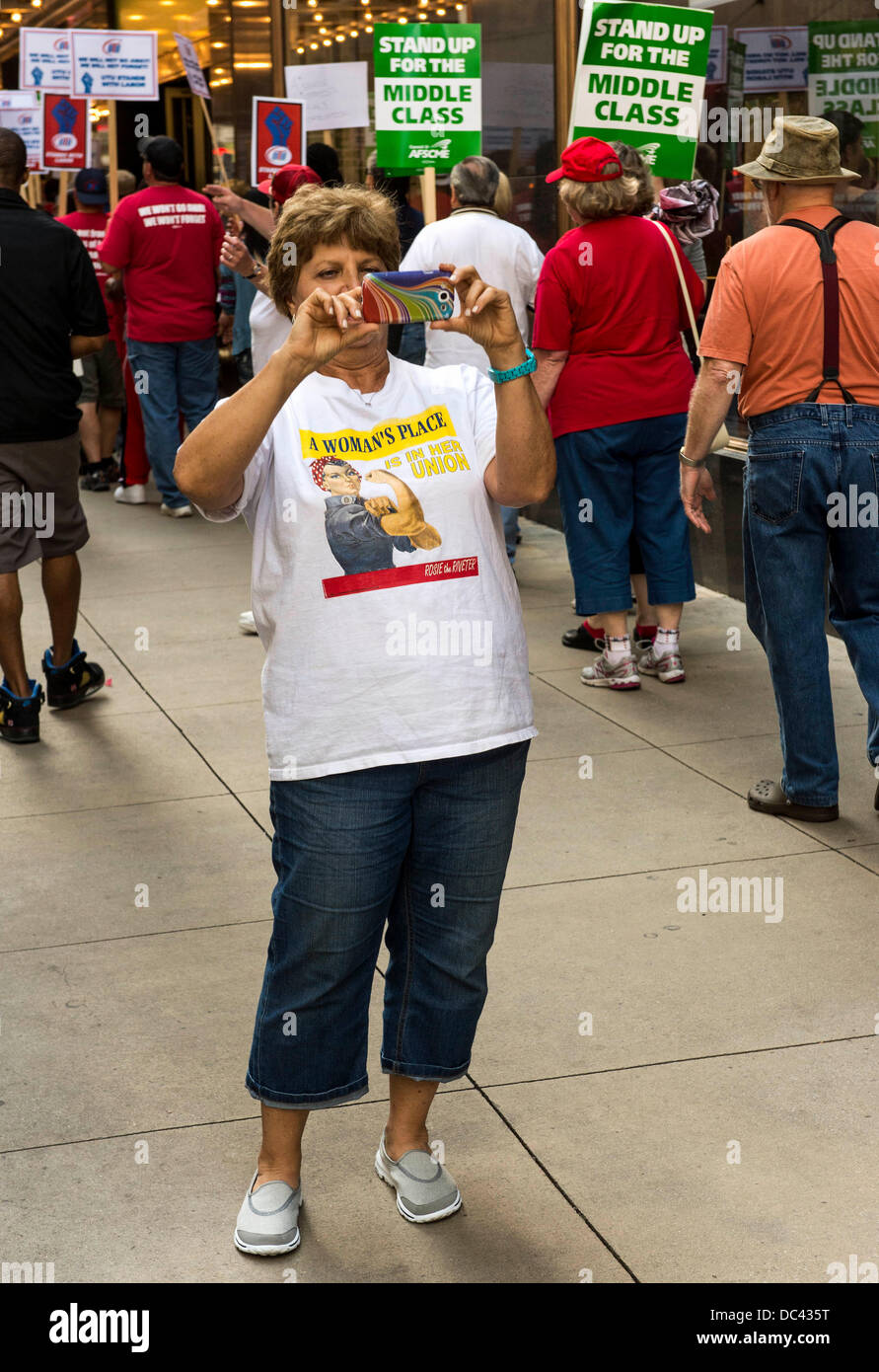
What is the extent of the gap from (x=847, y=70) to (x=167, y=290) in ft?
16.7

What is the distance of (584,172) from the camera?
6492 millimetres

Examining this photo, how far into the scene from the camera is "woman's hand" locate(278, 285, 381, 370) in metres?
2.64

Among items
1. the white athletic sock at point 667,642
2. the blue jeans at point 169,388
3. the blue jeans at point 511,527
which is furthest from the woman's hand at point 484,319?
the blue jeans at point 169,388

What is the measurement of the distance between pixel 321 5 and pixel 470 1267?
13705 millimetres

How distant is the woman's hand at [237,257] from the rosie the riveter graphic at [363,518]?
9.04ft

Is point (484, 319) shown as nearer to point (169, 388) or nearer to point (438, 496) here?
point (438, 496)

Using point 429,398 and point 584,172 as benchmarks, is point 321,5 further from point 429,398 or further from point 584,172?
point 429,398

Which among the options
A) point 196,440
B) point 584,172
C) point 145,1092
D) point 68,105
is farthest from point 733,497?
point 68,105

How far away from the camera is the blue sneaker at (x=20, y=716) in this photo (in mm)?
6574

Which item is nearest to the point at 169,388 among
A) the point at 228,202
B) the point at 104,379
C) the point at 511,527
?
the point at 104,379

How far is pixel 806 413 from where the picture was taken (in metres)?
5.08

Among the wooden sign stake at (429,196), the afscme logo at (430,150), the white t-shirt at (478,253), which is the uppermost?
the afscme logo at (430,150)

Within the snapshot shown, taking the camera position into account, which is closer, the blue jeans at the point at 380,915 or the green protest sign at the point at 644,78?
the blue jeans at the point at 380,915
